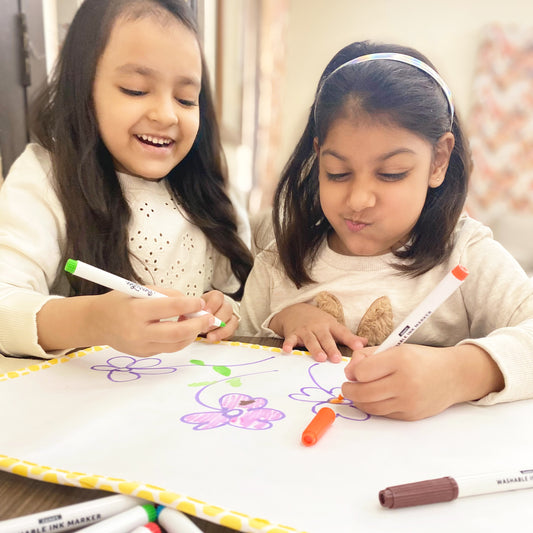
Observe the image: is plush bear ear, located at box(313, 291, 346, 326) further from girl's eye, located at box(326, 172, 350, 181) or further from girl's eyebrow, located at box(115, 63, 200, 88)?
girl's eyebrow, located at box(115, 63, 200, 88)

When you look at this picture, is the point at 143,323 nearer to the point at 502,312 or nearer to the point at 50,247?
the point at 50,247

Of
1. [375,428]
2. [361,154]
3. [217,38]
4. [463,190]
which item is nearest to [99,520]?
[375,428]

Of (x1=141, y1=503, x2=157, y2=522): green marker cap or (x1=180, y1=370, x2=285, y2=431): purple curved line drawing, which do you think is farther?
(x1=180, y1=370, x2=285, y2=431): purple curved line drawing

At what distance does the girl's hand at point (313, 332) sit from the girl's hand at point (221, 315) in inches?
2.8

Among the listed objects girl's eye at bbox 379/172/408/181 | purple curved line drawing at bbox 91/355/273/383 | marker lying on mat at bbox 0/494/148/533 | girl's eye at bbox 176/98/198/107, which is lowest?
purple curved line drawing at bbox 91/355/273/383

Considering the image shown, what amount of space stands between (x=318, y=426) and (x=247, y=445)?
0.06 m

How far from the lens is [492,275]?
2.03 ft

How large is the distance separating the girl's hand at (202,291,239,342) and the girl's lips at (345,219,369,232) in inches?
7.7

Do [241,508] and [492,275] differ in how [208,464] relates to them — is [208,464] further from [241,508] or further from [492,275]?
[492,275]

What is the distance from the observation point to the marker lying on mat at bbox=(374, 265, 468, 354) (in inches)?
14.3

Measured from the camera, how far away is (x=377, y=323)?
666mm

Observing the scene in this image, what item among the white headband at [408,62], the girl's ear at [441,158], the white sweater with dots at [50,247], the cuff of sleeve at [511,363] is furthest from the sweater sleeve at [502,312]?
the white sweater with dots at [50,247]

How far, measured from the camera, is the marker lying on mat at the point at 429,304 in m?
0.36

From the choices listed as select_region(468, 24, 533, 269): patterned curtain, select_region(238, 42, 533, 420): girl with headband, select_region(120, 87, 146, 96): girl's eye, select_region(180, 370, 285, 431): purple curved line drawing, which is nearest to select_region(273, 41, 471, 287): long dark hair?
select_region(238, 42, 533, 420): girl with headband
